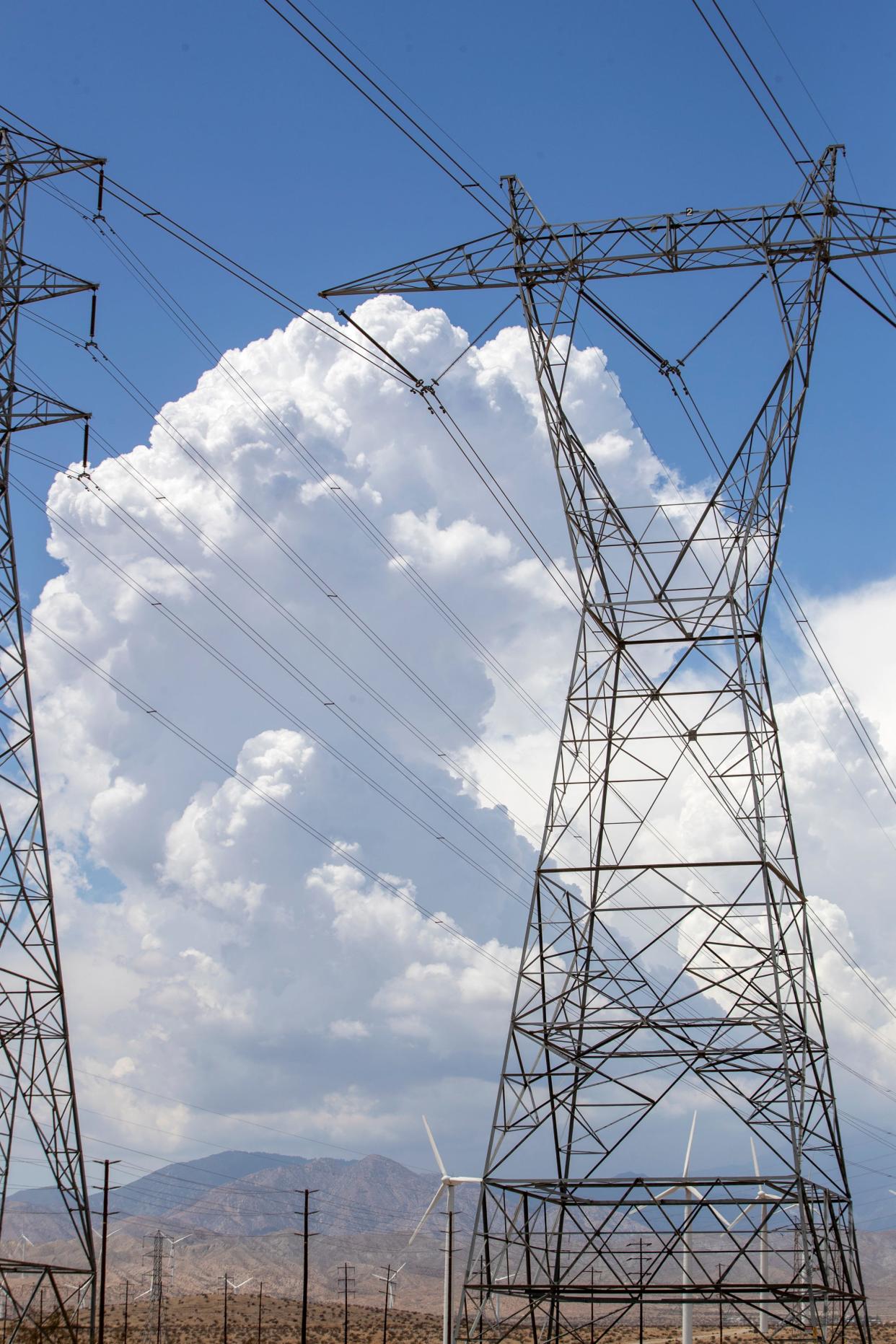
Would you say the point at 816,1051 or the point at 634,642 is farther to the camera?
the point at 634,642

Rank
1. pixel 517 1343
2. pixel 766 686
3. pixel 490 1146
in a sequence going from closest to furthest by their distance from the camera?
pixel 490 1146, pixel 766 686, pixel 517 1343

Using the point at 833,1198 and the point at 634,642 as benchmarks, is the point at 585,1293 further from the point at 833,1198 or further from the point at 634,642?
the point at 634,642

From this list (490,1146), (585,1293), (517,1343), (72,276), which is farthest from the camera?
(517,1343)

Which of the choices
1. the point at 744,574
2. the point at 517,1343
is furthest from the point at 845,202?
the point at 517,1343

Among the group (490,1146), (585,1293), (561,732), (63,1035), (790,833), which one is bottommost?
(585,1293)

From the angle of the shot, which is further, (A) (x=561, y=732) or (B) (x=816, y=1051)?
(A) (x=561, y=732)

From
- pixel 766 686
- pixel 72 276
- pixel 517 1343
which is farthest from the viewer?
pixel 517 1343

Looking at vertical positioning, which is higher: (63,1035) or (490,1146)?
(63,1035)

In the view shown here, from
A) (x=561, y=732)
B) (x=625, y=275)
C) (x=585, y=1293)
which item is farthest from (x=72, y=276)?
(x=585, y=1293)

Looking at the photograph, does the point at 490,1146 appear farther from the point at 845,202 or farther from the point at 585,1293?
the point at 845,202
